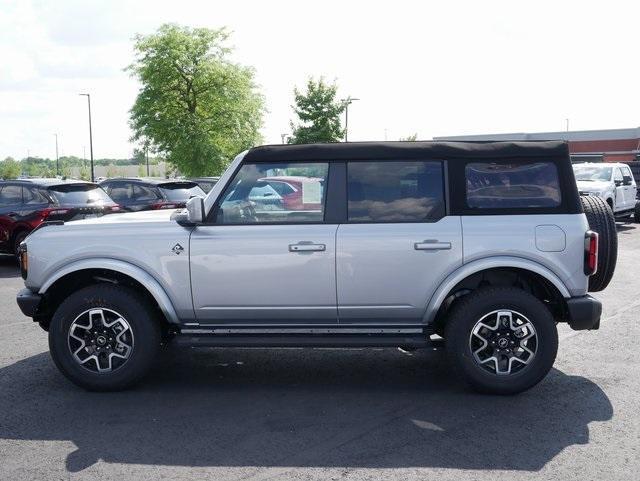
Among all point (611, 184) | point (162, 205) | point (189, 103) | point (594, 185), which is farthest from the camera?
point (189, 103)

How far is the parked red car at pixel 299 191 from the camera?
560cm

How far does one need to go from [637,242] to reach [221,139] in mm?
32701

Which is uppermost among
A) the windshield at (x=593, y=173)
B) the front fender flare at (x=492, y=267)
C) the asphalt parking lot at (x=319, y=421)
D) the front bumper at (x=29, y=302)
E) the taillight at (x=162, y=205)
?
the windshield at (x=593, y=173)

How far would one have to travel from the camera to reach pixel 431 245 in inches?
212

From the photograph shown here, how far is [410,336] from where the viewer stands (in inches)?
213

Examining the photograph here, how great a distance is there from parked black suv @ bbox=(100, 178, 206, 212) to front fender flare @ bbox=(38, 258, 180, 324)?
1114cm

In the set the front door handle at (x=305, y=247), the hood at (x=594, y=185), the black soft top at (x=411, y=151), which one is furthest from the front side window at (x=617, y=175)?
the front door handle at (x=305, y=247)

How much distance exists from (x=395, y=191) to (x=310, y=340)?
1.34m

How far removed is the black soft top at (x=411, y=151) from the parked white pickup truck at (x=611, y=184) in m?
14.4

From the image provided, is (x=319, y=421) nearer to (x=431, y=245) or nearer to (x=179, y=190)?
(x=431, y=245)

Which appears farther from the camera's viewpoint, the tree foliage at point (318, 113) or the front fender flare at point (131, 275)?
the tree foliage at point (318, 113)

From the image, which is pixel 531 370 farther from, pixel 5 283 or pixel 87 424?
pixel 5 283

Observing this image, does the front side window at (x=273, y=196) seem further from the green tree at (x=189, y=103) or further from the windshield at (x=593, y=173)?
the green tree at (x=189, y=103)

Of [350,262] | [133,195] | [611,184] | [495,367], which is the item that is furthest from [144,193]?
[495,367]
